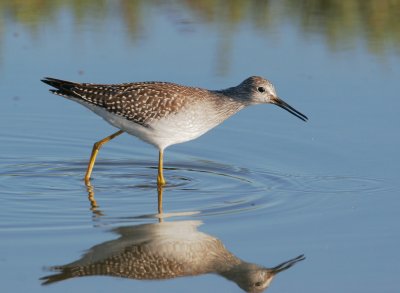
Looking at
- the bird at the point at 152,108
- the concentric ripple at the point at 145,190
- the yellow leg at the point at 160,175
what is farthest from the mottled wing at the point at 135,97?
the concentric ripple at the point at 145,190

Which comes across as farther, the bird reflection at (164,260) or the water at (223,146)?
the water at (223,146)

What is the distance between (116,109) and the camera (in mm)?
11844

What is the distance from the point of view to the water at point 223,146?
9.24 m

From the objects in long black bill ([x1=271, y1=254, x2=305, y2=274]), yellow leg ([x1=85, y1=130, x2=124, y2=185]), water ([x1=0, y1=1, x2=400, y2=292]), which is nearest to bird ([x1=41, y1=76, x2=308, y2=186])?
yellow leg ([x1=85, y1=130, x2=124, y2=185])

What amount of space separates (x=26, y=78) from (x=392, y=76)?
17.0 ft

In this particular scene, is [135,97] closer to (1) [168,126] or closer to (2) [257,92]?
(1) [168,126]

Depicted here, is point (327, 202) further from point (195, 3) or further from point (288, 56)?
point (195, 3)

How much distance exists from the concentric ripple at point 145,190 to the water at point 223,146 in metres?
0.02

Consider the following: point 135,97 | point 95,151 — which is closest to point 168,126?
point 135,97

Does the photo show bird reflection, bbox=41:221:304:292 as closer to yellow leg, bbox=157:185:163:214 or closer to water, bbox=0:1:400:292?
water, bbox=0:1:400:292

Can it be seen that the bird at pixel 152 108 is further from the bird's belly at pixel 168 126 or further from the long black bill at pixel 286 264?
the long black bill at pixel 286 264

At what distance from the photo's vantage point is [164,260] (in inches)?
356

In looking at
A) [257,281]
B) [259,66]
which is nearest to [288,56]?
[259,66]

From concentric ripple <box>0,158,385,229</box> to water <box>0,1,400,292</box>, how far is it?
0.08 feet
